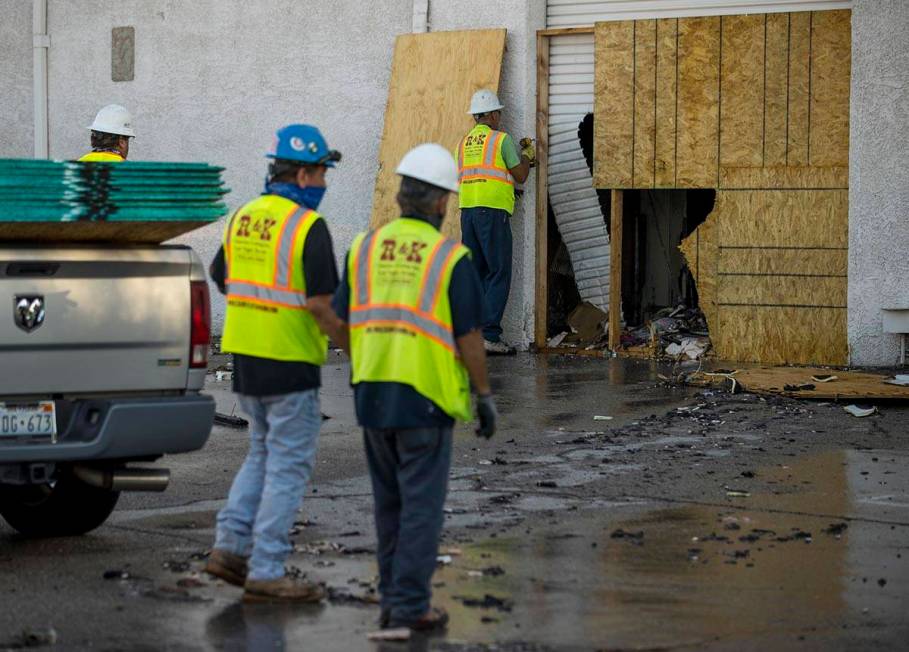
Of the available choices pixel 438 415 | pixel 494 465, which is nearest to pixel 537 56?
pixel 494 465

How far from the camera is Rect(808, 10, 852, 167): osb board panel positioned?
13711mm

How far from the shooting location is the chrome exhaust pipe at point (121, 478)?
701cm

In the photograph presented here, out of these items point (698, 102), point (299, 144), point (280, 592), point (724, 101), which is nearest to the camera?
point (280, 592)

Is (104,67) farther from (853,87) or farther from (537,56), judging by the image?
(853,87)

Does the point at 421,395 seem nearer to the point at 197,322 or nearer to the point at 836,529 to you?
the point at 197,322

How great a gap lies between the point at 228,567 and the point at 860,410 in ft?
20.1

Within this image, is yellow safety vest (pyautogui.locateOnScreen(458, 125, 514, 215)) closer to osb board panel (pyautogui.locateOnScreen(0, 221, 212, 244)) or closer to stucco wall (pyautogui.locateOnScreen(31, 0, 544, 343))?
stucco wall (pyautogui.locateOnScreen(31, 0, 544, 343))

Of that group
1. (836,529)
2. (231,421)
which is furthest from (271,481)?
(231,421)

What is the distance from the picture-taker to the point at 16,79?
1777 cm

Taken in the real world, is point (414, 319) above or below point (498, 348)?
above

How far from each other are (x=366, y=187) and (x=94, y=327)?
9221 mm

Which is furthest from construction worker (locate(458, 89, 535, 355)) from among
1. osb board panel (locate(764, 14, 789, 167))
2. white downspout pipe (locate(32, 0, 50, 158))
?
white downspout pipe (locate(32, 0, 50, 158))

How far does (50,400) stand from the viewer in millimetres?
6824

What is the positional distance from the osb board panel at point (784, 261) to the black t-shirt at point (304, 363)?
8.37 metres
